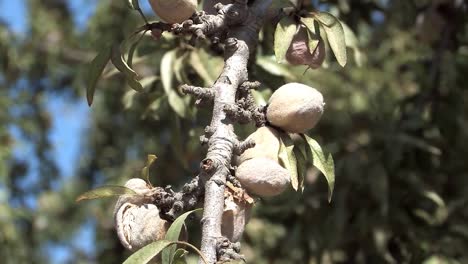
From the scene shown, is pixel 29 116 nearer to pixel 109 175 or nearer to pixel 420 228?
pixel 109 175

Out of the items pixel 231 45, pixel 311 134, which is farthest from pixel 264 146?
pixel 311 134

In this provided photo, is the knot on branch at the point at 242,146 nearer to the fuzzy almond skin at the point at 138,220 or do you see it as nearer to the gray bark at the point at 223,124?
the gray bark at the point at 223,124

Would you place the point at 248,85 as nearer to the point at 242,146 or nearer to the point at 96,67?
the point at 242,146

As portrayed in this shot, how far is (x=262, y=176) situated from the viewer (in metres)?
0.96

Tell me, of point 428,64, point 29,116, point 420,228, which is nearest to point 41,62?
point 29,116

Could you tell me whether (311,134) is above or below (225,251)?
below

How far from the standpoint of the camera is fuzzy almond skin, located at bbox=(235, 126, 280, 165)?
994mm

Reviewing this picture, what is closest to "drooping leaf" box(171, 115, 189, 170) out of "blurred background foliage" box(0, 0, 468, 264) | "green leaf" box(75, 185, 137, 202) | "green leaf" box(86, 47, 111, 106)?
"blurred background foliage" box(0, 0, 468, 264)

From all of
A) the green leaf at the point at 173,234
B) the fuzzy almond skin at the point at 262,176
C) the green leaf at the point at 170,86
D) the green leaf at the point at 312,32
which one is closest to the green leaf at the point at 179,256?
the green leaf at the point at 173,234

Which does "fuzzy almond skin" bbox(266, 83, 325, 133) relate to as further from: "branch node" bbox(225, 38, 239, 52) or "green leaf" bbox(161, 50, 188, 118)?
"green leaf" bbox(161, 50, 188, 118)

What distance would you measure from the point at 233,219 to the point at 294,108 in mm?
153

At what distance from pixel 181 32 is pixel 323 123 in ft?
5.99

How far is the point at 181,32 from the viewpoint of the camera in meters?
1.05

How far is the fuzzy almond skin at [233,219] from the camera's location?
0.93m
